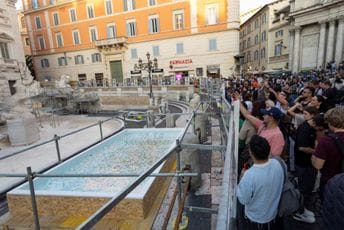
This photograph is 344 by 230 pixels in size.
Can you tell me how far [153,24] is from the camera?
30.4 meters

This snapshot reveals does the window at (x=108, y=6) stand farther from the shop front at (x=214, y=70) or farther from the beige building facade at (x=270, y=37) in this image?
the beige building facade at (x=270, y=37)

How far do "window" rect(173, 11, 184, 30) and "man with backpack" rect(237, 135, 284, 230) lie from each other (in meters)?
29.5

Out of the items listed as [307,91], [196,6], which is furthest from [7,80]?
[307,91]

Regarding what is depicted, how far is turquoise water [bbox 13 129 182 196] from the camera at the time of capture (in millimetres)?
4455

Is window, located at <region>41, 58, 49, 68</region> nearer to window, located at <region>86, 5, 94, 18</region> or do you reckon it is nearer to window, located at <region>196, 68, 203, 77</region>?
window, located at <region>86, 5, 94, 18</region>

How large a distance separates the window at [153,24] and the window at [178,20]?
2.52 meters

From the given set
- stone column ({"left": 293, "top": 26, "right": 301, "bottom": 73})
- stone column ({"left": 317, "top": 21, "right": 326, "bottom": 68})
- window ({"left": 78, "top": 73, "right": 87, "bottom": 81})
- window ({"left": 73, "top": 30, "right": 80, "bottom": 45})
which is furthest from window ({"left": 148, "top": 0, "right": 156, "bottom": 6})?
stone column ({"left": 317, "top": 21, "right": 326, "bottom": 68})

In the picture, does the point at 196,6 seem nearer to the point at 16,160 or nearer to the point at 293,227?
the point at 16,160

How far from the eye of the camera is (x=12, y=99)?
70.7ft

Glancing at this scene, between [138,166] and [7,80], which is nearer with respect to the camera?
[138,166]

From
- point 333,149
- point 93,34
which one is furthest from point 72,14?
point 333,149

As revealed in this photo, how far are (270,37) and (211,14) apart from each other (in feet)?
54.6

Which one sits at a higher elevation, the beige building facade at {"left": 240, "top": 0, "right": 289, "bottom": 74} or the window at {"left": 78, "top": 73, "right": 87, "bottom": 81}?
the beige building facade at {"left": 240, "top": 0, "right": 289, "bottom": 74}

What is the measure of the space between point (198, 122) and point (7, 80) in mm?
25758
